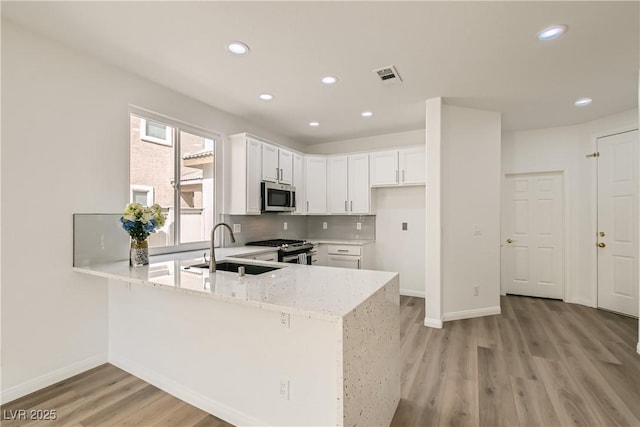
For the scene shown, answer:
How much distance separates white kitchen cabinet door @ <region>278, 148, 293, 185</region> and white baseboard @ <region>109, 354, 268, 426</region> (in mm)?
2835

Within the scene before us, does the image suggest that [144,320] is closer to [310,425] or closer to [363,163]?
[310,425]

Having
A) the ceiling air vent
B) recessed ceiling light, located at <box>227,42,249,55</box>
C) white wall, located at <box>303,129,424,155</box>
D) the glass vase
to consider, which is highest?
the ceiling air vent

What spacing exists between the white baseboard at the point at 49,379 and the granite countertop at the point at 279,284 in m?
0.81

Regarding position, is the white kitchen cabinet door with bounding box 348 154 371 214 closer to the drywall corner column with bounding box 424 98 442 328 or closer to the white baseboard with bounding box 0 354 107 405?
the drywall corner column with bounding box 424 98 442 328

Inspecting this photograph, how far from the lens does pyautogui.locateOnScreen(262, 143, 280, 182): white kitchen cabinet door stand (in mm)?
4145

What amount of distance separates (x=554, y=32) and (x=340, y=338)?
8.71 feet

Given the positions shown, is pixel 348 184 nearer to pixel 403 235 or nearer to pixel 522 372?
pixel 403 235

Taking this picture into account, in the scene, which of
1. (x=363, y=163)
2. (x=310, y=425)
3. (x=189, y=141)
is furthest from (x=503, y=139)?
(x=310, y=425)

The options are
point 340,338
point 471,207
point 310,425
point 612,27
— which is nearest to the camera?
point 340,338

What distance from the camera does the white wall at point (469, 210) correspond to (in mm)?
3783

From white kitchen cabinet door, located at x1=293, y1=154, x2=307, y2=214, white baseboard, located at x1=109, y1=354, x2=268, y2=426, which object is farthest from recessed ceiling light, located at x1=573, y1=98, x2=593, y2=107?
white baseboard, located at x1=109, y1=354, x2=268, y2=426

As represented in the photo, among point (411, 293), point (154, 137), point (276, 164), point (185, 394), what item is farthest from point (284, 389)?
point (411, 293)

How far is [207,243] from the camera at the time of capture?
3.74m

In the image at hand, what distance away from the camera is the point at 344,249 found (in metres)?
4.74
